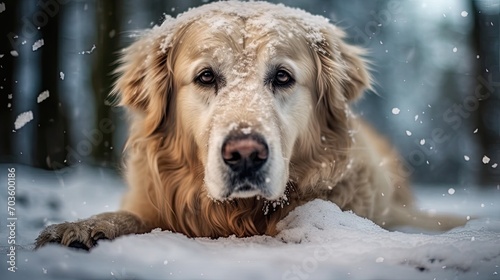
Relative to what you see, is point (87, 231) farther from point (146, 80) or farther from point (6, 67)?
point (6, 67)

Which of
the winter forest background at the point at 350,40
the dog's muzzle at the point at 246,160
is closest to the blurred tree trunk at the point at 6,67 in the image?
the winter forest background at the point at 350,40

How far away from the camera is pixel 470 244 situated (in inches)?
80.2

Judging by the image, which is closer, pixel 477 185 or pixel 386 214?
pixel 386 214

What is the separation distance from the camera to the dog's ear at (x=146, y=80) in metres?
2.66

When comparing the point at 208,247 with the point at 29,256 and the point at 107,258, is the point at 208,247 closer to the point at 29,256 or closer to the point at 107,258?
the point at 107,258

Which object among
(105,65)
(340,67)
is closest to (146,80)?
(105,65)

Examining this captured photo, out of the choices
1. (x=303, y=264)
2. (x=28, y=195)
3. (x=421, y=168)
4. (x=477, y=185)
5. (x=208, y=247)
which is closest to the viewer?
(x=303, y=264)

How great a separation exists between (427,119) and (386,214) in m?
1.02

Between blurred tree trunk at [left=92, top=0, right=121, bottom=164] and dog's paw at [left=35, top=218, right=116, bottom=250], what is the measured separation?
0.84m

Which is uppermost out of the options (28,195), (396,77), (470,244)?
(396,77)

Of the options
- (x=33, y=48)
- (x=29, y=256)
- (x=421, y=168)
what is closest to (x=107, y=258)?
(x=29, y=256)

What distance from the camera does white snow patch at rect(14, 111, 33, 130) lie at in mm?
2824

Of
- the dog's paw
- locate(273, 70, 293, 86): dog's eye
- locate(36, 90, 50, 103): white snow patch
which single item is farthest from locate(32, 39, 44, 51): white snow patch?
locate(273, 70, 293, 86): dog's eye

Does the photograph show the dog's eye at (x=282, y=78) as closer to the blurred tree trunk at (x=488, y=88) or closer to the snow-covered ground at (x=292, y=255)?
the snow-covered ground at (x=292, y=255)
